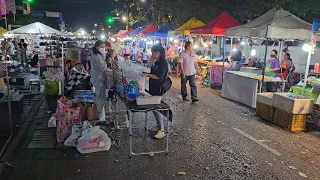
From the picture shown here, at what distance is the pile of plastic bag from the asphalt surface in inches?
5.0

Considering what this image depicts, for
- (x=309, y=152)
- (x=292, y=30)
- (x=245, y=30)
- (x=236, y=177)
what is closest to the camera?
(x=236, y=177)

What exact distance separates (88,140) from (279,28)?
7100 millimetres

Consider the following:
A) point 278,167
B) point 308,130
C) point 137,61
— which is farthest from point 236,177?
point 137,61

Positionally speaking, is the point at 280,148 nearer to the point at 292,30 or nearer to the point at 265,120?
the point at 265,120

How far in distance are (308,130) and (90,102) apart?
5644 millimetres

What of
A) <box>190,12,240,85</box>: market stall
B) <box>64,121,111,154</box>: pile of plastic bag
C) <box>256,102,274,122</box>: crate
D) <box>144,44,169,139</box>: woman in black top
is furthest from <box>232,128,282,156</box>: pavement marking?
<box>190,12,240,85</box>: market stall

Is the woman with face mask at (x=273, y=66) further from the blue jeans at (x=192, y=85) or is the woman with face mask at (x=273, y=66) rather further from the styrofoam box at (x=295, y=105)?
the styrofoam box at (x=295, y=105)

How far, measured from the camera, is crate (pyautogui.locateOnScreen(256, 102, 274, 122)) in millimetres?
8484

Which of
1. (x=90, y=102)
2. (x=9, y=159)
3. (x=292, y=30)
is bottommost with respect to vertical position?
(x=9, y=159)

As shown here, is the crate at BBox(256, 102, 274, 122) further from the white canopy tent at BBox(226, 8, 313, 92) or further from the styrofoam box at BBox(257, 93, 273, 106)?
the white canopy tent at BBox(226, 8, 313, 92)

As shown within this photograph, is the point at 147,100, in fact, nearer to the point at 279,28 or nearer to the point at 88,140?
the point at 88,140

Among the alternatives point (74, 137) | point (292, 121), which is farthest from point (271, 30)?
point (74, 137)

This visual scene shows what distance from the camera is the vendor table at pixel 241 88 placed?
10.1m

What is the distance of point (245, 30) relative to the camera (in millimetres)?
10859
